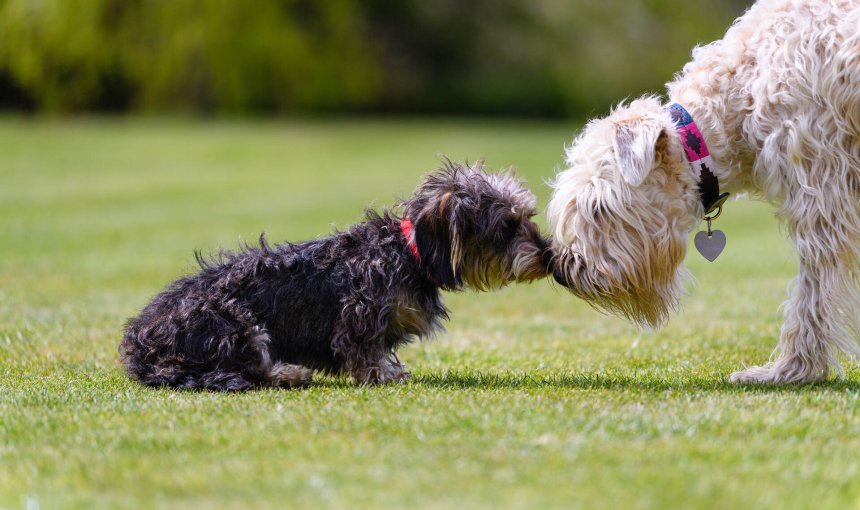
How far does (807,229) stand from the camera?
607 cm

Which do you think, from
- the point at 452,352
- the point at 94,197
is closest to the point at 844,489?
the point at 452,352

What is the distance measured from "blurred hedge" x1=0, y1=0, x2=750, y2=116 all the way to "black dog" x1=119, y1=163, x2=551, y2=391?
25.3 meters

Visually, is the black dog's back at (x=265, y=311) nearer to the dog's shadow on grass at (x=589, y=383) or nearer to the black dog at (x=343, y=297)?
the black dog at (x=343, y=297)

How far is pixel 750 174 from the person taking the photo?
6.43 meters

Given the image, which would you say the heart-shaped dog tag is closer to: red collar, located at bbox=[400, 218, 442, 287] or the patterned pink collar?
the patterned pink collar

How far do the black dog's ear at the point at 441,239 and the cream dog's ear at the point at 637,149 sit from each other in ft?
3.27

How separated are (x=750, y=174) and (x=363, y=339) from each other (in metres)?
2.47

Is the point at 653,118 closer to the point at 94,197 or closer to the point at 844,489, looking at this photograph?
the point at 844,489

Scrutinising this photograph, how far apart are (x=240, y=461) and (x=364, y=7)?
3929 centimetres

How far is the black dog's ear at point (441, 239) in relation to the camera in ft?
21.2

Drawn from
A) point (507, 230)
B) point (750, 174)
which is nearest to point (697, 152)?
point (750, 174)

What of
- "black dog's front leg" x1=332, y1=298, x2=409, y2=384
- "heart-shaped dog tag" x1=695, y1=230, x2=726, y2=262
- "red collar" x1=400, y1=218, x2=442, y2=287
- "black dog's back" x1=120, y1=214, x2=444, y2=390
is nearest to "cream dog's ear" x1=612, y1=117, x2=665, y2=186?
"heart-shaped dog tag" x1=695, y1=230, x2=726, y2=262

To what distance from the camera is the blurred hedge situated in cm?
3173

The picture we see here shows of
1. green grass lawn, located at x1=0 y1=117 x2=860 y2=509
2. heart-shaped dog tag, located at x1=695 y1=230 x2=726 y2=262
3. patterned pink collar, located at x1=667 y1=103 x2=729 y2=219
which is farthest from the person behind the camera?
heart-shaped dog tag, located at x1=695 y1=230 x2=726 y2=262
